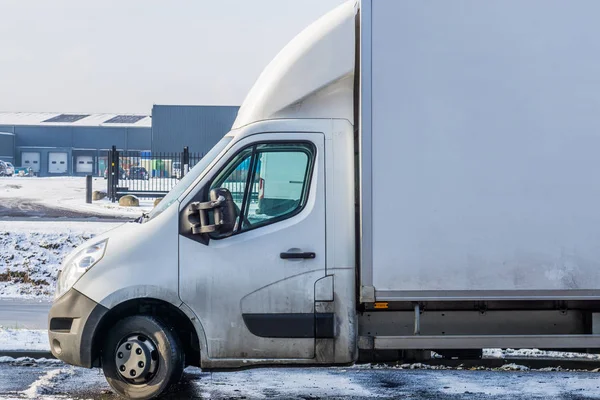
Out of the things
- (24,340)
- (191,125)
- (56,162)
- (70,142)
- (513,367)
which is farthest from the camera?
(56,162)

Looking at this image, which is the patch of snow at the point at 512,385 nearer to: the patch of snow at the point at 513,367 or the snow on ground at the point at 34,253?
the patch of snow at the point at 513,367

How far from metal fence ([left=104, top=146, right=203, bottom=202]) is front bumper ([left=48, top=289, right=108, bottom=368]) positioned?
2302cm

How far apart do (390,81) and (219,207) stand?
1.67 m

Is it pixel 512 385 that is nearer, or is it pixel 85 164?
pixel 512 385

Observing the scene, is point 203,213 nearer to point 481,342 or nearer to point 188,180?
point 188,180

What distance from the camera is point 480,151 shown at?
21.0ft

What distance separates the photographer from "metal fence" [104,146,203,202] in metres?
30.6

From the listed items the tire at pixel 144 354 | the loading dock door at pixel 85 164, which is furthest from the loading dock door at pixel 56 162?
the tire at pixel 144 354

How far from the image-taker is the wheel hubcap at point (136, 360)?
6.45 m

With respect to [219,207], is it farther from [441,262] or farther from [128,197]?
[128,197]

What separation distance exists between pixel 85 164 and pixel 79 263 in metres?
69.6

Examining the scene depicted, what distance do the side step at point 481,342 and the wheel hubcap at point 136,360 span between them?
177cm

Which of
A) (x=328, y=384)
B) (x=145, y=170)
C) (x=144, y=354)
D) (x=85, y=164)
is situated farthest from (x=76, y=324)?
(x=85, y=164)

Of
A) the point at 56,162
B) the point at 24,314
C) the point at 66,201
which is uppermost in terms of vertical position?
the point at 56,162
